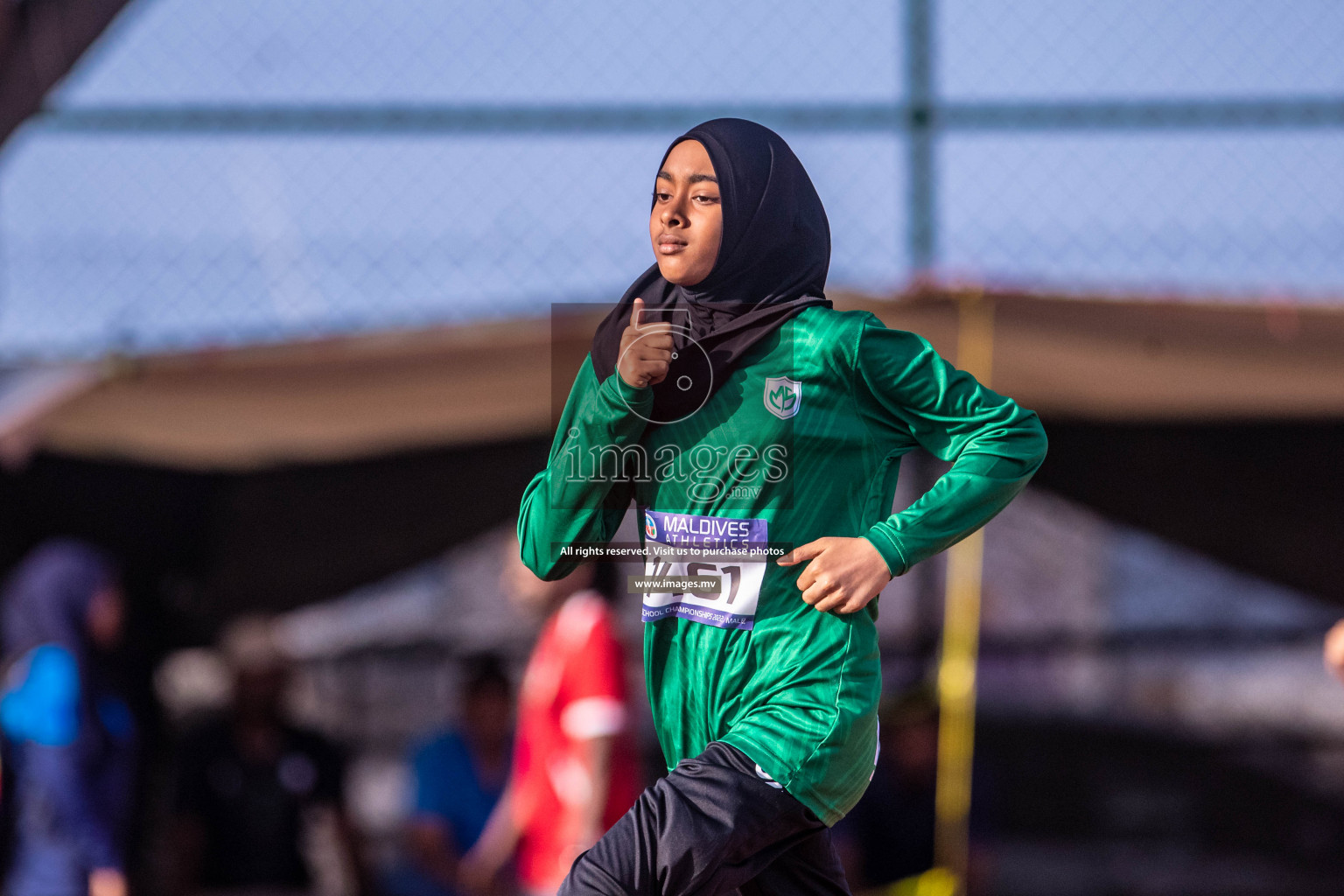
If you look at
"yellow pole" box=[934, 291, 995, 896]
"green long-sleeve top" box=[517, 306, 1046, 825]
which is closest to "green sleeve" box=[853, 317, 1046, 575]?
"green long-sleeve top" box=[517, 306, 1046, 825]

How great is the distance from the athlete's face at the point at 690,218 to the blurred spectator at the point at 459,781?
143 inches

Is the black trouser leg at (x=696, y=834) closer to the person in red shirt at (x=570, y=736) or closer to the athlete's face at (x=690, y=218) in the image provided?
the athlete's face at (x=690, y=218)

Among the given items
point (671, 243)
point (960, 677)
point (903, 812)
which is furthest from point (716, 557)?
point (903, 812)

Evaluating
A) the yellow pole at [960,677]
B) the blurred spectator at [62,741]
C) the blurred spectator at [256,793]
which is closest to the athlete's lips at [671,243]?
the yellow pole at [960,677]

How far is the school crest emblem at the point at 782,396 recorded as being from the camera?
1.46 meters

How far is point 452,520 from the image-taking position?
5.64 metres

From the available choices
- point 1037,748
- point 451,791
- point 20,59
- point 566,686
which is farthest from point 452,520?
point 20,59

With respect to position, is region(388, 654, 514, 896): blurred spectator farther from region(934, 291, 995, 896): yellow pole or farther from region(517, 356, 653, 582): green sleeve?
region(517, 356, 653, 582): green sleeve

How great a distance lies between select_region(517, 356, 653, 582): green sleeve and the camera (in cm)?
141

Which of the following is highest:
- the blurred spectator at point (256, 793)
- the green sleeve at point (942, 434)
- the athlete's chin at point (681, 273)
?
the athlete's chin at point (681, 273)

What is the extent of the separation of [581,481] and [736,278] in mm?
306

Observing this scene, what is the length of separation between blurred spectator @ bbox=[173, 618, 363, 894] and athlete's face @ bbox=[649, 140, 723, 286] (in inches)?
163

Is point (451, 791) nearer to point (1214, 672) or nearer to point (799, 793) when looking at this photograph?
point (799, 793)

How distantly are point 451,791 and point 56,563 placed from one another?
1679 millimetres
